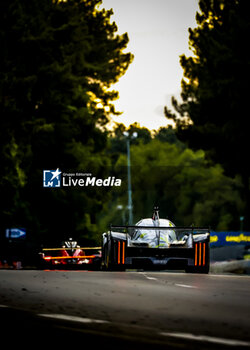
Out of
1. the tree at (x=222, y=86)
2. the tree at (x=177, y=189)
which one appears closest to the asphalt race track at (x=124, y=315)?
the tree at (x=222, y=86)

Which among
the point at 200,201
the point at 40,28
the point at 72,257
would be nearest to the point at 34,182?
the point at 40,28

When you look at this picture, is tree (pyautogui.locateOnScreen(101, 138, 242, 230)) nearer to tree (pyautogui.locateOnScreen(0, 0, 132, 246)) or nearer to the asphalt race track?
tree (pyautogui.locateOnScreen(0, 0, 132, 246))

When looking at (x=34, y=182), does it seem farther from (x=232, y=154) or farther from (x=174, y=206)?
(x=174, y=206)

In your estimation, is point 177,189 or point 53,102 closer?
point 53,102

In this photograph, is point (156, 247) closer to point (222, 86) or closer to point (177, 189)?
point (222, 86)

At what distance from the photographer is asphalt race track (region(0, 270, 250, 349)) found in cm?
812

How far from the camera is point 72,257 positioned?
27.0 metres

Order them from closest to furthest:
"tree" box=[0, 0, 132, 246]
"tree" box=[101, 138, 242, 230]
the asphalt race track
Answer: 1. the asphalt race track
2. "tree" box=[0, 0, 132, 246]
3. "tree" box=[101, 138, 242, 230]

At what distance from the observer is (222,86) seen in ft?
147
